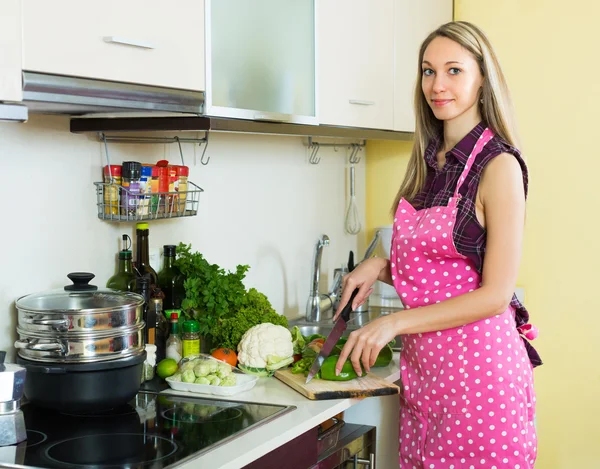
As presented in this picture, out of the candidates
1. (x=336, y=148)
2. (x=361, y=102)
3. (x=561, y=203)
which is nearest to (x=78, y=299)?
(x=361, y=102)

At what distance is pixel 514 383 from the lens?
6.56 ft

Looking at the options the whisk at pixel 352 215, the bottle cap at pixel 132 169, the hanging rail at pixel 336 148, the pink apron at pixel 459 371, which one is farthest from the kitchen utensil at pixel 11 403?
the whisk at pixel 352 215

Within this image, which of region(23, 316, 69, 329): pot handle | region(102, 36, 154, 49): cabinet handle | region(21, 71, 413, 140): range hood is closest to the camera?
region(21, 71, 413, 140): range hood

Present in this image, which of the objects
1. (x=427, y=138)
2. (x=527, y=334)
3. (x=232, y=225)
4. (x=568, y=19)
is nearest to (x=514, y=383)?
(x=527, y=334)

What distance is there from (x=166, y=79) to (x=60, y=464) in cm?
75

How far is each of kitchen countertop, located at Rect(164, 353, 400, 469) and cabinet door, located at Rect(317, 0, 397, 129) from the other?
29.1 inches

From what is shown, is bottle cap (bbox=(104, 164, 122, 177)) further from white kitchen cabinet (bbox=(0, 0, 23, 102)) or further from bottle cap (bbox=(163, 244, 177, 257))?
white kitchen cabinet (bbox=(0, 0, 23, 102))

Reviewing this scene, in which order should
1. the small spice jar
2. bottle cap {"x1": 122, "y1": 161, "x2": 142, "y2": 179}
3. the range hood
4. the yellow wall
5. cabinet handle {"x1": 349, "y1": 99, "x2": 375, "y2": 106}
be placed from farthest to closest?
1. the yellow wall
2. cabinet handle {"x1": 349, "y1": 99, "x2": 375, "y2": 106}
3. the small spice jar
4. bottle cap {"x1": 122, "y1": 161, "x2": 142, "y2": 179}
5. the range hood

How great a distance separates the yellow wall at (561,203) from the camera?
3.04 metres

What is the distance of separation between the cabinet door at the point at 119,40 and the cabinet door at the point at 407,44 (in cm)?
118

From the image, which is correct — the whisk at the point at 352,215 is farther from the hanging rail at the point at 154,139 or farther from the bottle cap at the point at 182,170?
the bottle cap at the point at 182,170

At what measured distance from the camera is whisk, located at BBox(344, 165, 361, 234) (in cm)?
329

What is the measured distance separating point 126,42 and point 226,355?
34.6 inches

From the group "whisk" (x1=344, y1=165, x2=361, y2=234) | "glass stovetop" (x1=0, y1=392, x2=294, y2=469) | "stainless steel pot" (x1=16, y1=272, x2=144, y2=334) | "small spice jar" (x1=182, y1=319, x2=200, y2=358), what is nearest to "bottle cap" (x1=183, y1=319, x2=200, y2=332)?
"small spice jar" (x1=182, y1=319, x2=200, y2=358)
